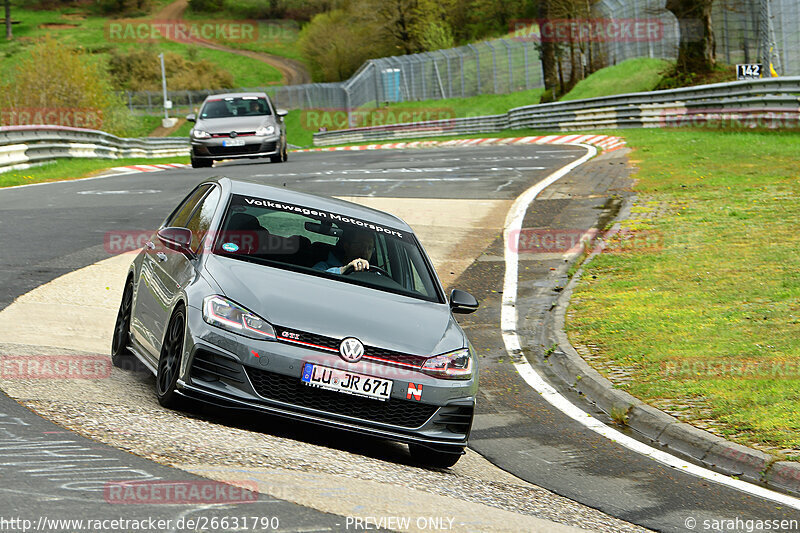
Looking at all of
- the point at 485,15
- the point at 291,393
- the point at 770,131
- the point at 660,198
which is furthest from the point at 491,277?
the point at 485,15

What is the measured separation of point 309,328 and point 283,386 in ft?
1.24

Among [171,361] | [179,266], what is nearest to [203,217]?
[179,266]

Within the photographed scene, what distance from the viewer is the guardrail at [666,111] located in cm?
2733

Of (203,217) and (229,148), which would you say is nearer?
(203,217)

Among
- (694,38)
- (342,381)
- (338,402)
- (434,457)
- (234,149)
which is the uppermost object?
(694,38)

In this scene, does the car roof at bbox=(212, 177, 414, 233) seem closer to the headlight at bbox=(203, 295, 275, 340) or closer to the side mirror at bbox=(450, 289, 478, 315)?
the side mirror at bbox=(450, 289, 478, 315)

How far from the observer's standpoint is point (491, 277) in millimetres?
13930

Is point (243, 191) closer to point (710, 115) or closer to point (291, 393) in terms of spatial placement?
point (291, 393)

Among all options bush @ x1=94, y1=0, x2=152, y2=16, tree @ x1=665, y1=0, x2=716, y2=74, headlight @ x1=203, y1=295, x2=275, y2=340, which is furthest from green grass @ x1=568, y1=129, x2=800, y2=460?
bush @ x1=94, y1=0, x2=152, y2=16

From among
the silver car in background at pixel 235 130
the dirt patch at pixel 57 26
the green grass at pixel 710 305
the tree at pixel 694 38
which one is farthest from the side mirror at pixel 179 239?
the dirt patch at pixel 57 26

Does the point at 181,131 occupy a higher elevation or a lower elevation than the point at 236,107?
lower

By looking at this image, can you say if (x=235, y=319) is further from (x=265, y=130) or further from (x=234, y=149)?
(x=265, y=130)

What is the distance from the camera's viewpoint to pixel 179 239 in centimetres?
738

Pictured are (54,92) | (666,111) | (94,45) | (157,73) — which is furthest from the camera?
(94,45)
